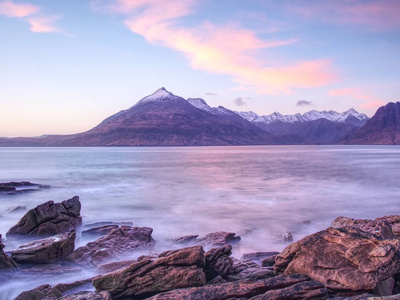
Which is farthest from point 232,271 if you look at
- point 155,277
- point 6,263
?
point 6,263

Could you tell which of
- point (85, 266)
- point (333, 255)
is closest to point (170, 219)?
point (85, 266)

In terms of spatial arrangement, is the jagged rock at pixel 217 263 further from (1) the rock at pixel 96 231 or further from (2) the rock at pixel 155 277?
(1) the rock at pixel 96 231

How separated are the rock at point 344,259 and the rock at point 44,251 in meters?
6.61

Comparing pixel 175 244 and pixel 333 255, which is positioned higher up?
pixel 333 255

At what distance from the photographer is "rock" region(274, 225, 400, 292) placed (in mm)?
6773

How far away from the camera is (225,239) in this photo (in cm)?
1223

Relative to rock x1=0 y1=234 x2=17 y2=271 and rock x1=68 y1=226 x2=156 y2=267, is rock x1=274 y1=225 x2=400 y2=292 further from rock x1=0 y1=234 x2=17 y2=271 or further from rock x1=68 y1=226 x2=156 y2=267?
rock x1=0 y1=234 x2=17 y2=271

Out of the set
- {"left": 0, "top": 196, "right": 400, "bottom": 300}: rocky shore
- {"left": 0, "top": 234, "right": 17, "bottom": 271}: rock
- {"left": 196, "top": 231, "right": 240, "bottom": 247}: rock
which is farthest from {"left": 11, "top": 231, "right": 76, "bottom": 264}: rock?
{"left": 196, "top": 231, "right": 240, "bottom": 247}: rock

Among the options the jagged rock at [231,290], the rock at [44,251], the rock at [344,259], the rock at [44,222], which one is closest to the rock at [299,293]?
the jagged rock at [231,290]

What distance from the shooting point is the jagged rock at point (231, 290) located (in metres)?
6.36

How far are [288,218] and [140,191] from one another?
15563 mm

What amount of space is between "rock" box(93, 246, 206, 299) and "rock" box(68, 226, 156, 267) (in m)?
3.12

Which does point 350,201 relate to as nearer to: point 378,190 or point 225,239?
point 378,190

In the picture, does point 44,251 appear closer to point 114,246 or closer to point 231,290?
point 114,246
